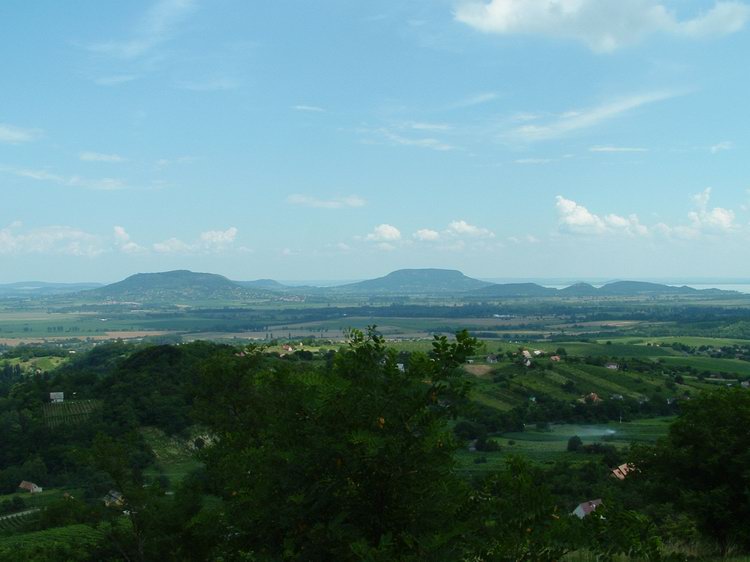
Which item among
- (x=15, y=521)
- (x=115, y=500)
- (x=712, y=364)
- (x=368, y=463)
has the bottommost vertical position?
(x=15, y=521)

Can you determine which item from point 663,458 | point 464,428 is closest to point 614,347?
point 464,428

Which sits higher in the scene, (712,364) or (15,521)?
(712,364)

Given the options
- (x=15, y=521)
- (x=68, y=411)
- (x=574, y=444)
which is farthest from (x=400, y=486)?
(x=68, y=411)

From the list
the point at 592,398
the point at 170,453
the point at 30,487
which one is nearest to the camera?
the point at 30,487

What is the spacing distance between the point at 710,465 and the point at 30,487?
60.4 m

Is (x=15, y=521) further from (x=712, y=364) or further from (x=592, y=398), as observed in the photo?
(x=712, y=364)

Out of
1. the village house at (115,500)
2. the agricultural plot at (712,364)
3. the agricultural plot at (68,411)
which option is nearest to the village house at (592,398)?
the agricultural plot at (712,364)

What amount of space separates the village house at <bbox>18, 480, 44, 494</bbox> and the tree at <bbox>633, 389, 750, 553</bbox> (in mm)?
57246

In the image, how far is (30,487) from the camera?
59.0 m

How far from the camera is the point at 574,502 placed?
125ft

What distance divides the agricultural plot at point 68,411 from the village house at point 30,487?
1357 centimetres

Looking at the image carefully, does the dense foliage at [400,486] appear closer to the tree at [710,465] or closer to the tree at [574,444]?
the tree at [710,465]

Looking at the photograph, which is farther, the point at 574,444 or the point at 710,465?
the point at 574,444

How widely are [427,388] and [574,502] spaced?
113 feet
